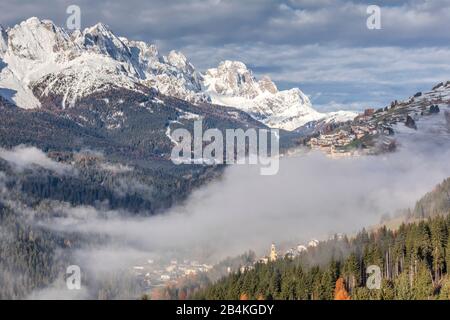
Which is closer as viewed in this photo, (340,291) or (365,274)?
(340,291)

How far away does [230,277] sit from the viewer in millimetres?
181875

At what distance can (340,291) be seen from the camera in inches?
5817

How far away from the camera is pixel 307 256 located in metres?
189

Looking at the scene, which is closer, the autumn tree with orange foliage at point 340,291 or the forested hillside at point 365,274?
the forested hillside at point 365,274

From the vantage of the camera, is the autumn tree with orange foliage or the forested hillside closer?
the forested hillside

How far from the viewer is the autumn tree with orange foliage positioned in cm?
14423

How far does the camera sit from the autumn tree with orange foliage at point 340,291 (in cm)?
14423

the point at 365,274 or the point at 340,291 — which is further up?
the point at 365,274
